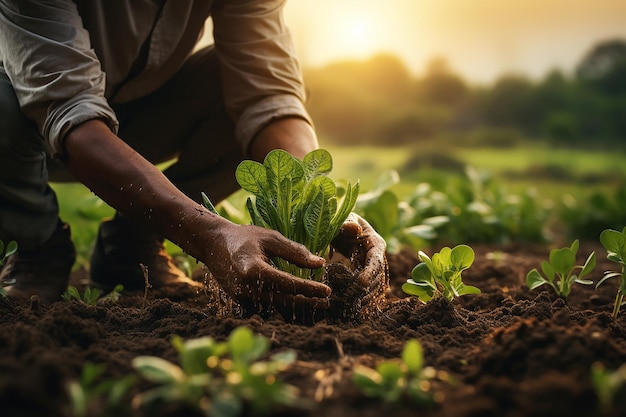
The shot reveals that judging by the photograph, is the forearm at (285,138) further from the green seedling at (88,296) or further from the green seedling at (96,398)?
the green seedling at (96,398)

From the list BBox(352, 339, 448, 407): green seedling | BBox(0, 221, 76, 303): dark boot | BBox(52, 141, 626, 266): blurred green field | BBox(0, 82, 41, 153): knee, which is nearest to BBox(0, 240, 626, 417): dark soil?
BBox(352, 339, 448, 407): green seedling

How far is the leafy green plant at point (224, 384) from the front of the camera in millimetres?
1151

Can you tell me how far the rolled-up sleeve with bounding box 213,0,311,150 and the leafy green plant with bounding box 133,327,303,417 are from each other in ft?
4.78

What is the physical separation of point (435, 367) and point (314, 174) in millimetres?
724

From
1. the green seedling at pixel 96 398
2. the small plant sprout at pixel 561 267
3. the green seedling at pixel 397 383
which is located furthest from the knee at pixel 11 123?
the small plant sprout at pixel 561 267

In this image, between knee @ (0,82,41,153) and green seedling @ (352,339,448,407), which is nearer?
green seedling @ (352,339,448,407)

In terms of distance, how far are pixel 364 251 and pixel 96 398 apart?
1.01 meters

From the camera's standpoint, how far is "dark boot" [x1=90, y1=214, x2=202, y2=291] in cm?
285

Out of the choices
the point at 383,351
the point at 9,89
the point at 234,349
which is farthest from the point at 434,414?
the point at 9,89

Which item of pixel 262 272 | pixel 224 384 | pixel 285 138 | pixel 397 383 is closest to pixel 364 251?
pixel 262 272

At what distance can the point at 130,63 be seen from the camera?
260 cm

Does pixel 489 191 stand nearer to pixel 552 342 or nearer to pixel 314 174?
pixel 314 174

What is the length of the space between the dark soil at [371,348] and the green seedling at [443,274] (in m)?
0.05

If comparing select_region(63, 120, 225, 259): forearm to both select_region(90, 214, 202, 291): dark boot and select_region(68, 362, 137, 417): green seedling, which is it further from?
select_region(90, 214, 202, 291): dark boot
